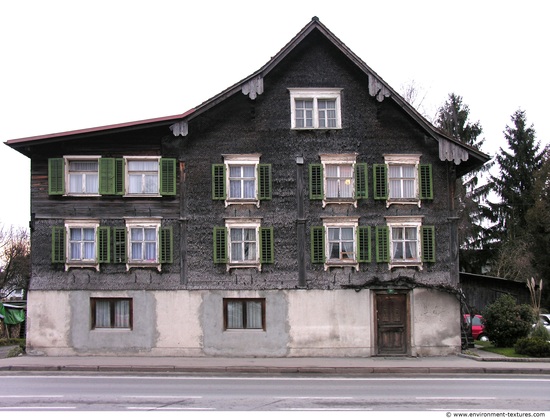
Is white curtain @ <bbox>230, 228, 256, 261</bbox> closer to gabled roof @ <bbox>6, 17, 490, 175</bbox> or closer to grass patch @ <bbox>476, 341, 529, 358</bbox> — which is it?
gabled roof @ <bbox>6, 17, 490, 175</bbox>

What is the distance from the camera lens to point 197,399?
48.0ft

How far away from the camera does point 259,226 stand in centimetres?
2653

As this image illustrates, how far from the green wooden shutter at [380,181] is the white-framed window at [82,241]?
1094 cm

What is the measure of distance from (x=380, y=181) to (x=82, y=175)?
11691 millimetres

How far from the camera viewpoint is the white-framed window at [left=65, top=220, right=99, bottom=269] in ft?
86.4

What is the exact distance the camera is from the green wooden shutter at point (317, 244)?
26344mm

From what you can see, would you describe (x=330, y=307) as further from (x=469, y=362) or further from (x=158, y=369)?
(x=158, y=369)

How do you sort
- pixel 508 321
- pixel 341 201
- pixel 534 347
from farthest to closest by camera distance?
pixel 508 321
pixel 341 201
pixel 534 347

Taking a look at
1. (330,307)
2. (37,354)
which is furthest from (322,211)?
(37,354)

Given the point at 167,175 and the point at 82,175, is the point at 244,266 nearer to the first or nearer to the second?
the point at 167,175

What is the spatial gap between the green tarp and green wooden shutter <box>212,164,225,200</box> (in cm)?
1934

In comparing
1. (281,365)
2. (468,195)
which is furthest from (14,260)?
(281,365)

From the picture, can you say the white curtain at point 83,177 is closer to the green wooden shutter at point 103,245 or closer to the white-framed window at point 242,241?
the green wooden shutter at point 103,245

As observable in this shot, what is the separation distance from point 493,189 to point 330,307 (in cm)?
3161
